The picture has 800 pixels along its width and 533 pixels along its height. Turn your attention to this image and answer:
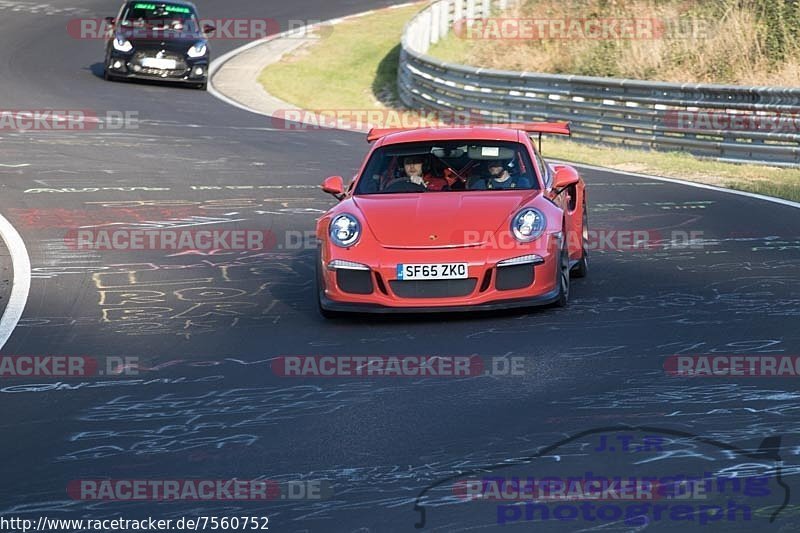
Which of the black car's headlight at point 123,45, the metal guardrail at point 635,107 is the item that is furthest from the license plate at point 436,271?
the black car's headlight at point 123,45

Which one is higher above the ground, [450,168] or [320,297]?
[450,168]

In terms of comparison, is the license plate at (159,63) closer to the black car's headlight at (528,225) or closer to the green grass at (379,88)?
the green grass at (379,88)

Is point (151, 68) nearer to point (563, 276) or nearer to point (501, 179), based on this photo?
point (501, 179)

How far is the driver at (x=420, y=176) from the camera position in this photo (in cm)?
1050

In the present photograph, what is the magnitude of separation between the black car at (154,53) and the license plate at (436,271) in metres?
19.2

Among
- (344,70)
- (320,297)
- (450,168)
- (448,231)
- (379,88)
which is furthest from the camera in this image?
(344,70)

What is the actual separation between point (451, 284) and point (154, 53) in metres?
19.5

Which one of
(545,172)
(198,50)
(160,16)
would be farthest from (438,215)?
(160,16)

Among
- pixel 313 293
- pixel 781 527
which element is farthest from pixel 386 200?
pixel 781 527

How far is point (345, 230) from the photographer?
9.77 m

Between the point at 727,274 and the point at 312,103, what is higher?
the point at 727,274

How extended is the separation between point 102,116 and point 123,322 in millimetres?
13973

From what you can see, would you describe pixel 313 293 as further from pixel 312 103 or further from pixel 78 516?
pixel 312 103

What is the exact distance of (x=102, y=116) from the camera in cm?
2320
